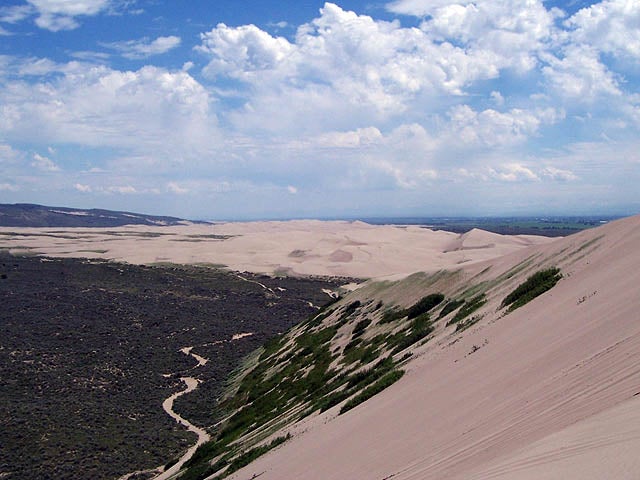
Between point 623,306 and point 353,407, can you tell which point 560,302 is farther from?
point 353,407

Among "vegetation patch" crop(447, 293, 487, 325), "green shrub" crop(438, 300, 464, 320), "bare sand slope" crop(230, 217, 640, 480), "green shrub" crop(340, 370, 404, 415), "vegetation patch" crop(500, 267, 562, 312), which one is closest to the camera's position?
"bare sand slope" crop(230, 217, 640, 480)

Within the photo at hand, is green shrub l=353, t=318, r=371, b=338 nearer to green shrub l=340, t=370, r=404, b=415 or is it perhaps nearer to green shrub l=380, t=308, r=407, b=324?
green shrub l=380, t=308, r=407, b=324

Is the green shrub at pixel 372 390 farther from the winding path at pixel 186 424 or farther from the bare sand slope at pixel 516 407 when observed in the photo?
the winding path at pixel 186 424

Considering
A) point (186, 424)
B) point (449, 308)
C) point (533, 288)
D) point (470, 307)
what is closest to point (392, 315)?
point (449, 308)

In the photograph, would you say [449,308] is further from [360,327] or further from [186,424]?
[186,424]

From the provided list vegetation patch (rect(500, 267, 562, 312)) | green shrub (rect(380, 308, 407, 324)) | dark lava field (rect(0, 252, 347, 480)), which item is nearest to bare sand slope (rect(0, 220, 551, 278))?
dark lava field (rect(0, 252, 347, 480))

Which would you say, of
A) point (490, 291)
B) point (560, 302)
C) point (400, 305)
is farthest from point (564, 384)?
point (400, 305)

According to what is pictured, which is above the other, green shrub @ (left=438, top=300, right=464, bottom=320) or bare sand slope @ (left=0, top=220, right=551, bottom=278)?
green shrub @ (left=438, top=300, right=464, bottom=320)
